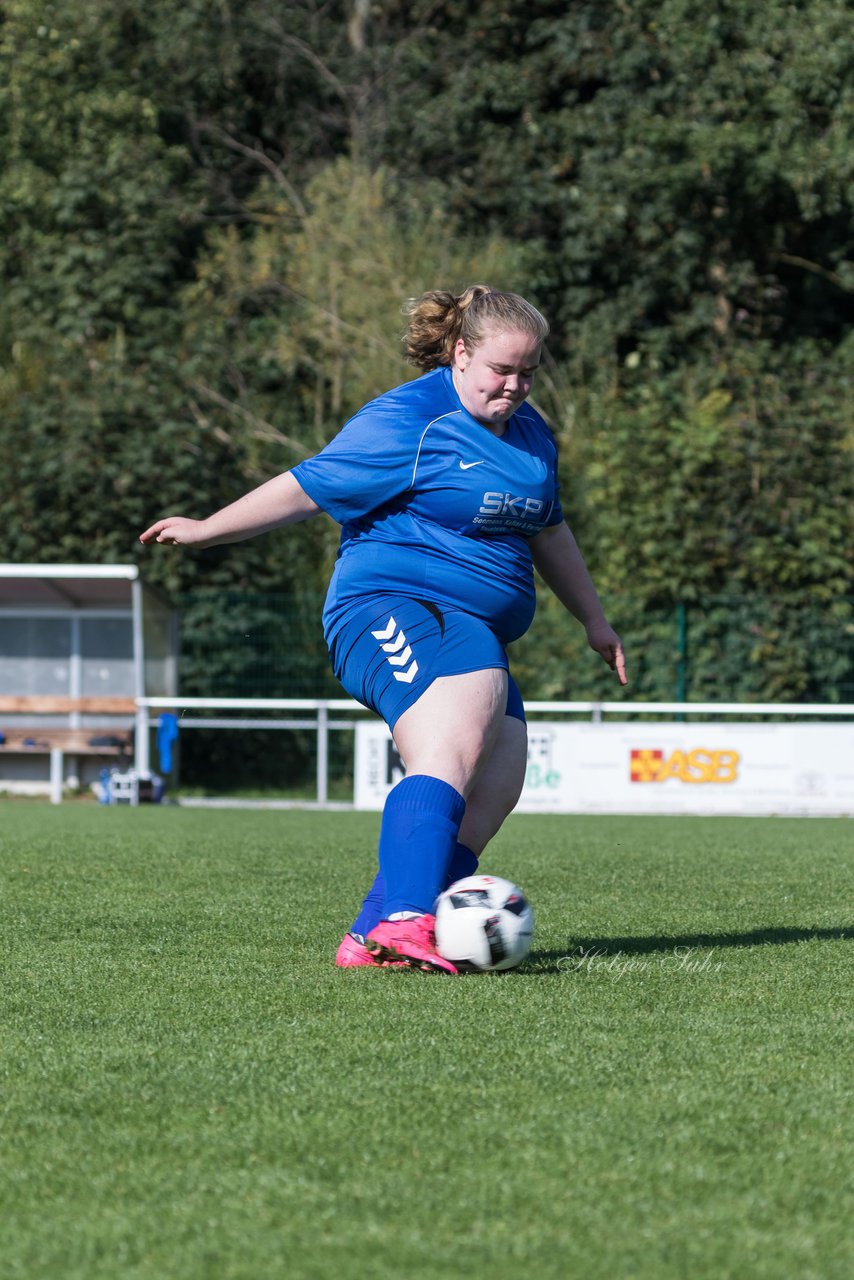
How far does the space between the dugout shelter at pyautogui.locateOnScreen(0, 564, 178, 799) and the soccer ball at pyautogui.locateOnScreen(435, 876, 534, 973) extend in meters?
13.1

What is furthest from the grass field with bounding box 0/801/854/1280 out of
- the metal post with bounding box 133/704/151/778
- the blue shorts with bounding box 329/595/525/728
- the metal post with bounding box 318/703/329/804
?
the metal post with bounding box 133/704/151/778

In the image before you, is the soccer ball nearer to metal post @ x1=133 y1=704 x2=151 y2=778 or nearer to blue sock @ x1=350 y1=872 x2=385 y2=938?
blue sock @ x1=350 y1=872 x2=385 y2=938

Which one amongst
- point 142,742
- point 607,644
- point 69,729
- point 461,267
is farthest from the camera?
point 461,267

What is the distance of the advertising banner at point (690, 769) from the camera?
1359 centimetres

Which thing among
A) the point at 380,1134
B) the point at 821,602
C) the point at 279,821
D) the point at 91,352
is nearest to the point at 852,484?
the point at 821,602

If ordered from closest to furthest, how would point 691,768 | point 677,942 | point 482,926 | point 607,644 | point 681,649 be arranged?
point 482,926, point 677,942, point 607,644, point 691,768, point 681,649

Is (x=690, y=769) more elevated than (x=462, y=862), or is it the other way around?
(x=462, y=862)

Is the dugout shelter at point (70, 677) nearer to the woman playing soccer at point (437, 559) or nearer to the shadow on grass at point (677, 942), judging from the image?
the shadow on grass at point (677, 942)

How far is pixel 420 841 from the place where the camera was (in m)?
4.00

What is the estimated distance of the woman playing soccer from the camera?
160 inches

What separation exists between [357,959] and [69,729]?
44.6 feet

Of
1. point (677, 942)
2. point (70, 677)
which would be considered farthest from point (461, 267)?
point (677, 942)

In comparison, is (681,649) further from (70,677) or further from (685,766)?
(70,677)

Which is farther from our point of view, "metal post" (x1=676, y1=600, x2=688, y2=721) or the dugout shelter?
the dugout shelter
